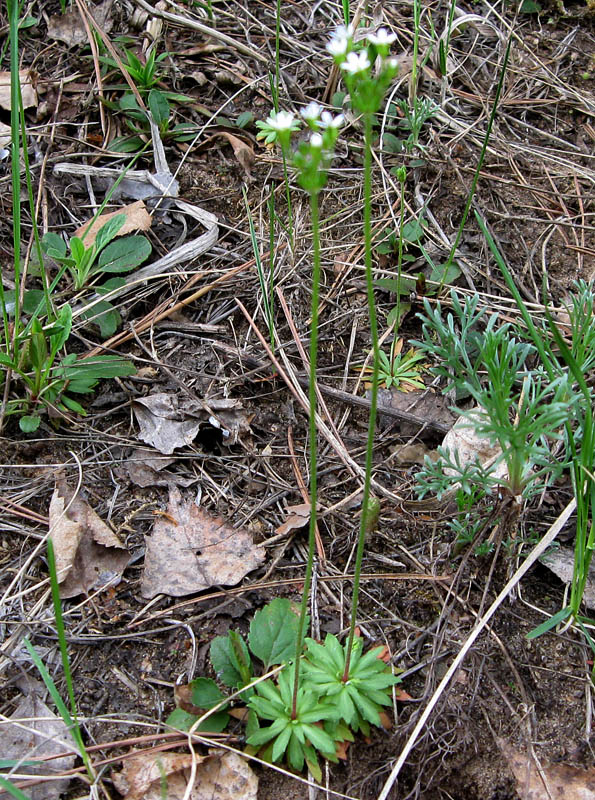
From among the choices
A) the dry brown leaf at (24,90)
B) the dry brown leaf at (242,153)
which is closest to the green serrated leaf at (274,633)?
the dry brown leaf at (242,153)

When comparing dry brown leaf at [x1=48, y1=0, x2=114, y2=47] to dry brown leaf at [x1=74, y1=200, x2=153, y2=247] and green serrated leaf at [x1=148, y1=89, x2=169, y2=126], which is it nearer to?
green serrated leaf at [x1=148, y1=89, x2=169, y2=126]

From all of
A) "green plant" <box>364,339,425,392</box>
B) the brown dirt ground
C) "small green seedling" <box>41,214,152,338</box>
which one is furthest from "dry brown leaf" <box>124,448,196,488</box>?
"green plant" <box>364,339,425,392</box>

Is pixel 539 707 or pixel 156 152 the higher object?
pixel 156 152

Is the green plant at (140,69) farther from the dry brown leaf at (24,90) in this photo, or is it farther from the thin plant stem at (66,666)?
the thin plant stem at (66,666)

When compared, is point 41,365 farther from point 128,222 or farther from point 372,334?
point 372,334

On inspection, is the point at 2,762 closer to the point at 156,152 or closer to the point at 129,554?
the point at 129,554

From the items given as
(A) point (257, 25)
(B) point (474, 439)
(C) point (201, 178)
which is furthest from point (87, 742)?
(A) point (257, 25)

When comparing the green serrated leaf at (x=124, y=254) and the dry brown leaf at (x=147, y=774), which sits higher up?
the green serrated leaf at (x=124, y=254)
